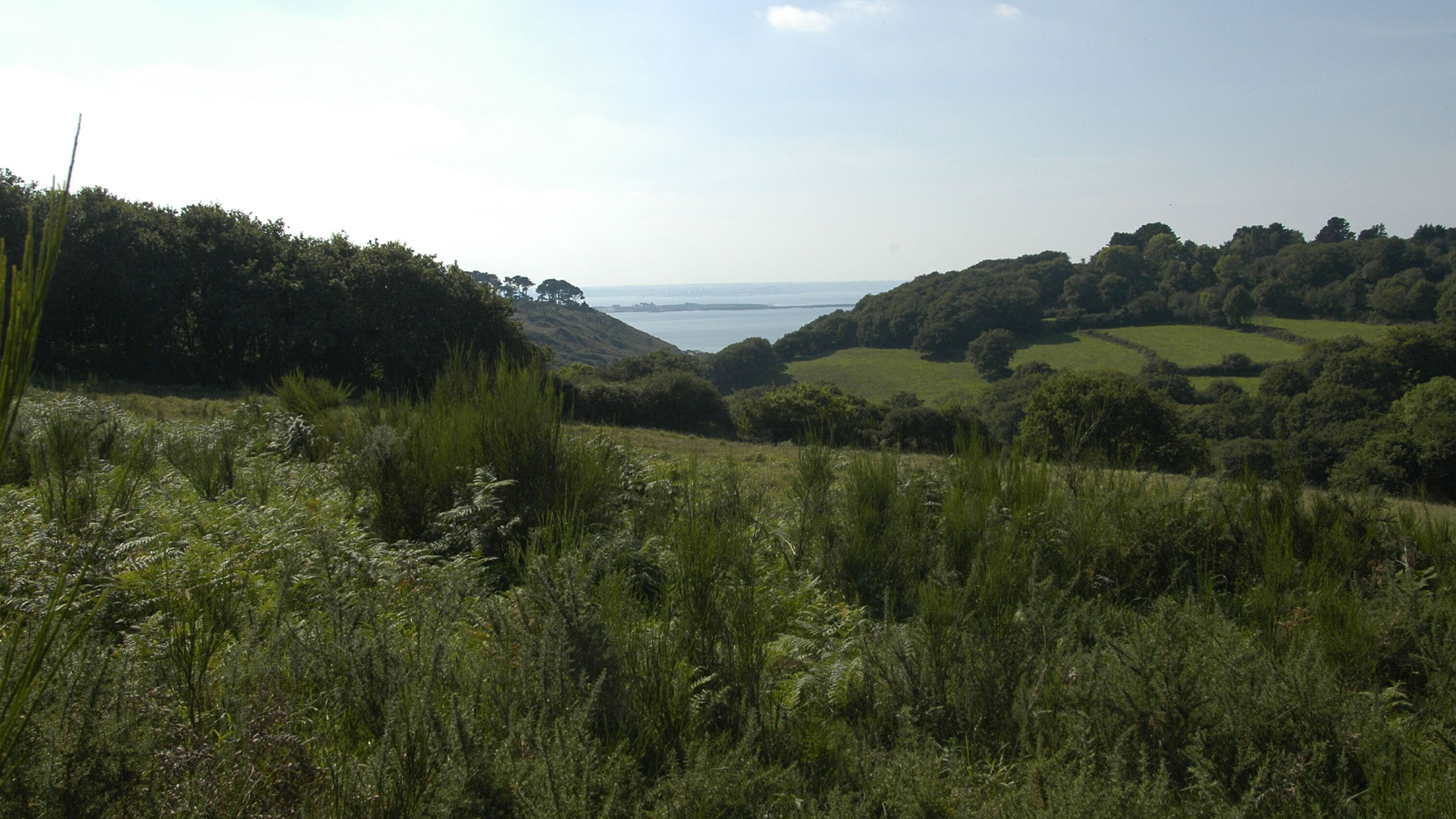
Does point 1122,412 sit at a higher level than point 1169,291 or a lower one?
lower

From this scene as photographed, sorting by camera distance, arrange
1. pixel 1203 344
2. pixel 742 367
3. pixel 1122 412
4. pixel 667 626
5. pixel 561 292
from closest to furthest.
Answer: pixel 667 626 < pixel 1122 412 < pixel 1203 344 < pixel 742 367 < pixel 561 292

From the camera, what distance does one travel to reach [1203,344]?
1980 inches

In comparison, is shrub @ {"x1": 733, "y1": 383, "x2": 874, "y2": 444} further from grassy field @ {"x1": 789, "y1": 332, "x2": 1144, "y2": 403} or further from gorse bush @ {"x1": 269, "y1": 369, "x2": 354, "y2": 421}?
gorse bush @ {"x1": 269, "y1": 369, "x2": 354, "y2": 421}

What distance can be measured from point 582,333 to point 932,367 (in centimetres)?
3166

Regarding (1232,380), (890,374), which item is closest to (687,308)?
(890,374)

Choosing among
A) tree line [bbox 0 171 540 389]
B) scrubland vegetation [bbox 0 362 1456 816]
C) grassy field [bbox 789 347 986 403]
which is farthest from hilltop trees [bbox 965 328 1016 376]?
scrubland vegetation [bbox 0 362 1456 816]

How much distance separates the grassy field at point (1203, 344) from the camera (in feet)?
153

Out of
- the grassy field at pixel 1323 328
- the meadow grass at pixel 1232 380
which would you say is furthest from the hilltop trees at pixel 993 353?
the grassy field at pixel 1323 328

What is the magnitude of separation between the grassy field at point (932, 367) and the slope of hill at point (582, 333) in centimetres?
1337

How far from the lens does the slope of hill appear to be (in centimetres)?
6084

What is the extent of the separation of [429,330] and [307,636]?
21.0m

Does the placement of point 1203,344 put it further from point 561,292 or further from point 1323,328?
point 561,292

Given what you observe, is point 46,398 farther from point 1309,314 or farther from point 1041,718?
point 1309,314

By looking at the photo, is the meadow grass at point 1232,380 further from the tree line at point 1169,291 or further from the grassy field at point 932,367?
the tree line at point 1169,291
